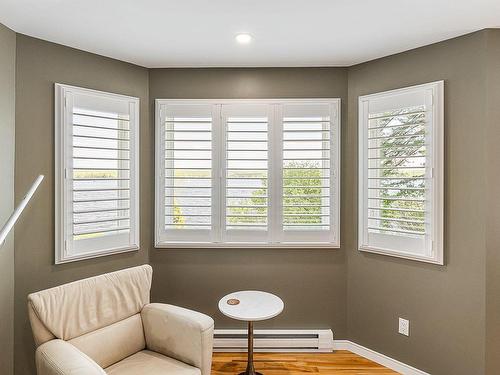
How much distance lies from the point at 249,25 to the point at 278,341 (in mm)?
2512

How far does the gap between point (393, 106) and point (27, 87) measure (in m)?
2.68

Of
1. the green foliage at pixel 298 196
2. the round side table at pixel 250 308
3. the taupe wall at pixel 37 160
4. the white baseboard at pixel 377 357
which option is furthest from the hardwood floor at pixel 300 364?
the taupe wall at pixel 37 160

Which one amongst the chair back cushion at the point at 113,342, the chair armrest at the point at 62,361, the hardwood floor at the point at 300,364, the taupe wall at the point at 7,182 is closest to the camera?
the chair armrest at the point at 62,361

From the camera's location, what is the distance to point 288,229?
2.86 m

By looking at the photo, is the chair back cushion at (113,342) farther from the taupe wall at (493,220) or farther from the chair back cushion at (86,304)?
the taupe wall at (493,220)

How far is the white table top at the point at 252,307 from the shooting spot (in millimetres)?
2221

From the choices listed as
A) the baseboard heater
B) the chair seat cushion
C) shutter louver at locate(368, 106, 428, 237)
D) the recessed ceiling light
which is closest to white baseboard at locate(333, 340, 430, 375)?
the baseboard heater

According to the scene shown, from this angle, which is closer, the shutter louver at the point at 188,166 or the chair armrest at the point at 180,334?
the chair armrest at the point at 180,334

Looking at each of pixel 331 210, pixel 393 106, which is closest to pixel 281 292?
pixel 331 210

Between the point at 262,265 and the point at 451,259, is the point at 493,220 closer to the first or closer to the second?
the point at 451,259

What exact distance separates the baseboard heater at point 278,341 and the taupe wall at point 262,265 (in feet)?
0.23

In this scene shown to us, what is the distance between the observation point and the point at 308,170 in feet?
9.39

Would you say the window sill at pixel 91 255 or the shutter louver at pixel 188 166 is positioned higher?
the shutter louver at pixel 188 166

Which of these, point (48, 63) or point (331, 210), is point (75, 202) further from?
point (331, 210)
